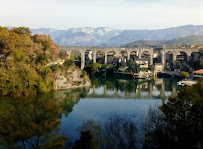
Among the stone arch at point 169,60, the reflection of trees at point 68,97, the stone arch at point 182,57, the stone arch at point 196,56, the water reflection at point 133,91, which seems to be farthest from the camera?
the stone arch at point 182,57

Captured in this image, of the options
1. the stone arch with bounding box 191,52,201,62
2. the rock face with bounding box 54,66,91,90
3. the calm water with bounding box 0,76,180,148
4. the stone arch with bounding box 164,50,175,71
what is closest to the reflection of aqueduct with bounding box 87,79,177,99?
the calm water with bounding box 0,76,180,148

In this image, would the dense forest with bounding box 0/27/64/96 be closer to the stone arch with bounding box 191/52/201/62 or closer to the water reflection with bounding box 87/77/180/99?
the water reflection with bounding box 87/77/180/99

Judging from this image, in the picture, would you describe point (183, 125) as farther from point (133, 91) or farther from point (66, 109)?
point (133, 91)

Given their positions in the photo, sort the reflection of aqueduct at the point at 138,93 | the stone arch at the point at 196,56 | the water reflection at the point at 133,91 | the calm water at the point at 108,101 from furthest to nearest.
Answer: the stone arch at the point at 196,56
the water reflection at the point at 133,91
the reflection of aqueduct at the point at 138,93
the calm water at the point at 108,101

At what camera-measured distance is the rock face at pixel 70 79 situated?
1898 centimetres

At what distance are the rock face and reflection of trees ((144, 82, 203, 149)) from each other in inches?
493

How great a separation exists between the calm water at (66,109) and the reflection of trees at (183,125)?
10.7 feet

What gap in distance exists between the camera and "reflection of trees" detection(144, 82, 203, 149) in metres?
6.21

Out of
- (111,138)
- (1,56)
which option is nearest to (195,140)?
(111,138)

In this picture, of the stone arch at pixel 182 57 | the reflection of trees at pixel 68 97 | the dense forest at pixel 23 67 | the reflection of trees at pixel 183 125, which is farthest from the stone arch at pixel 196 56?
the reflection of trees at pixel 183 125

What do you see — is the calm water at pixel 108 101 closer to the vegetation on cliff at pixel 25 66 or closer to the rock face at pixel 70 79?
the rock face at pixel 70 79

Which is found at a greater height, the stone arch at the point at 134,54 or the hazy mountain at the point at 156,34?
the hazy mountain at the point at 156,34

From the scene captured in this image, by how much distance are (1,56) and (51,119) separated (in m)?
12.6

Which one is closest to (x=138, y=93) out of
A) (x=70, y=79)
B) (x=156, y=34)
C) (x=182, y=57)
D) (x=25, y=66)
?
(x=70, y=79)
